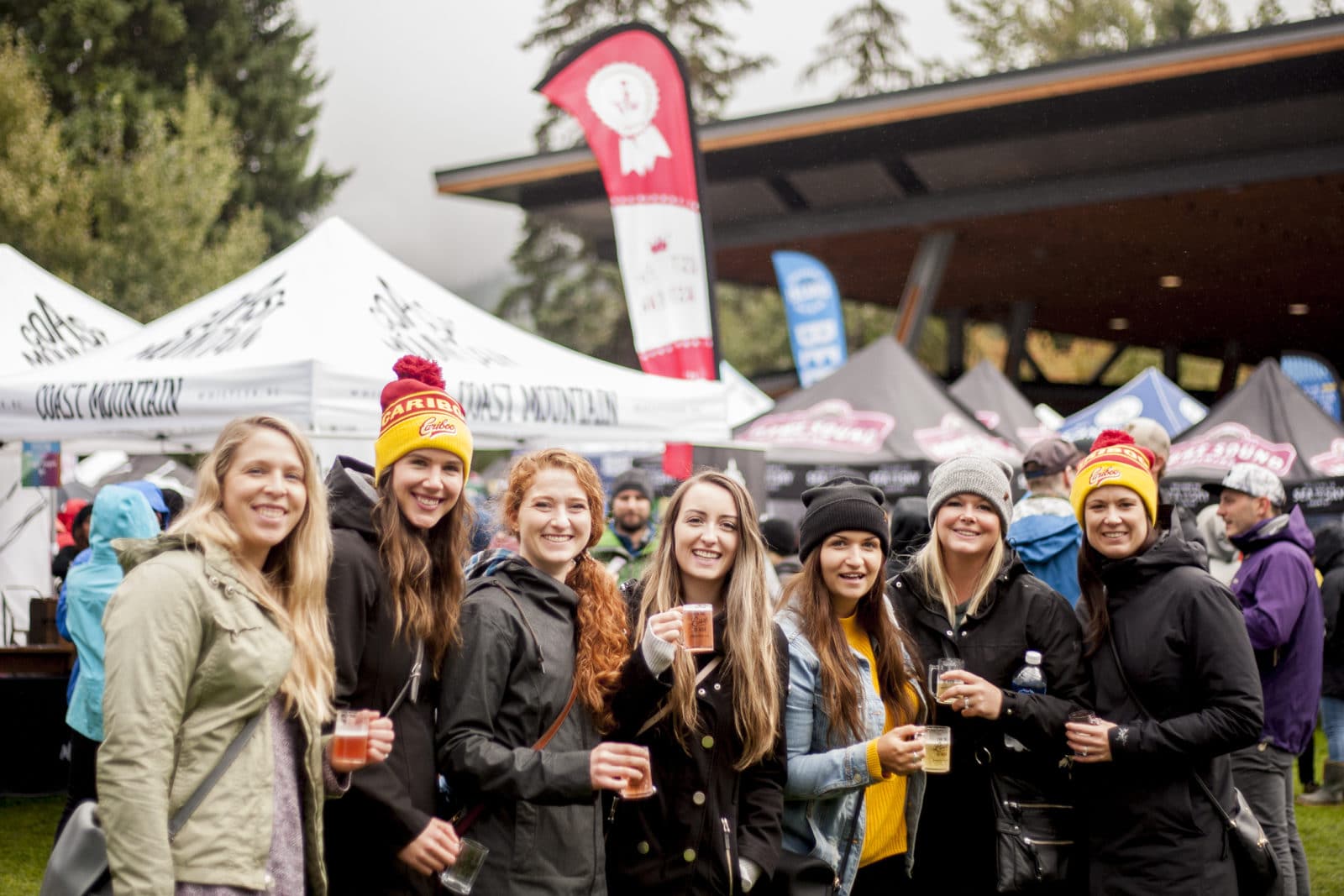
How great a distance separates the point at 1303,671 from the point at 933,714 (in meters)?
3.13

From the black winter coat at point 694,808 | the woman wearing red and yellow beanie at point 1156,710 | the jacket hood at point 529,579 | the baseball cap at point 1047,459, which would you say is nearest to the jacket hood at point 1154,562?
the woman wearing red and yellow beanie at point 1156,710

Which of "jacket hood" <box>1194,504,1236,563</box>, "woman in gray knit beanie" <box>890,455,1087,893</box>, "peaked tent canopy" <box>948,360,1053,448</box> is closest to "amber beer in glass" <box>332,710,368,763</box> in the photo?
"woman in gray knit beanie" <box>890,455,1087,893</box>

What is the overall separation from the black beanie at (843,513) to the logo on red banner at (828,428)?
7426 mm

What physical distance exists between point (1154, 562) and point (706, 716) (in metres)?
1.48

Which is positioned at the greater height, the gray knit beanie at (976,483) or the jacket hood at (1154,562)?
the gray knit beanie at (976,483)

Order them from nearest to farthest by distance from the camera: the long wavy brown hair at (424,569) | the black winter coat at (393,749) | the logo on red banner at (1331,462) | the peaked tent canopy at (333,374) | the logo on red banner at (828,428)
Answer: the black winter coat at (393,749)
the long wavy brown hair at (424,569)
the peaked tent canopy at (333,374)
the logo on red banner at (828,428)
the logo on red banner at (1331,462)

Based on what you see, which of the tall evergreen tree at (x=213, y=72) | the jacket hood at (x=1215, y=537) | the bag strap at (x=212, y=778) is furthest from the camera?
the tall evergreen tree at (x=213, y=72)

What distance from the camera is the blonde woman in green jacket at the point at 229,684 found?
8.16 feet

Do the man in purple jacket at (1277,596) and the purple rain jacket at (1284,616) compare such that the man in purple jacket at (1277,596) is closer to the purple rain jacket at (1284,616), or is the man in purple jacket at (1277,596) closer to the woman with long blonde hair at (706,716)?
the purple rain jacket at (1284,616)

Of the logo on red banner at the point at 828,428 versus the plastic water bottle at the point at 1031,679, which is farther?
the logo on red banner at the point at 828,428

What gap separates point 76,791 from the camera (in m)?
6.20

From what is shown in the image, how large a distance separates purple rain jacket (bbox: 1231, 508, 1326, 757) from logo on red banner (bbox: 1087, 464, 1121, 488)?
7.94 ft

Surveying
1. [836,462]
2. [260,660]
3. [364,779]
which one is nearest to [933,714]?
[364,779]

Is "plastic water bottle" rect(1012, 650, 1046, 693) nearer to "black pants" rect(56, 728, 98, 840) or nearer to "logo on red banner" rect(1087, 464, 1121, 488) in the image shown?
"logo on red banner" rect(1087, 464, 1121, 488)
